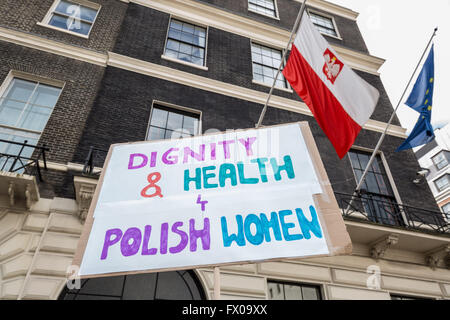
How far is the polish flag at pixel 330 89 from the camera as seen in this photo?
18.8ft

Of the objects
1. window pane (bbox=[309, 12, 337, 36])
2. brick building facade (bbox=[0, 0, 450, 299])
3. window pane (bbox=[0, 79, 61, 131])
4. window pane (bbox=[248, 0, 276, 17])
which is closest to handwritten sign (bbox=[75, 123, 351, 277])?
brick building facade (bbox=[0, 0, 450, 299])

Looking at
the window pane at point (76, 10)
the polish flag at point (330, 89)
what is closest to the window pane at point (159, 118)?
the polish flag at point (330, 89)

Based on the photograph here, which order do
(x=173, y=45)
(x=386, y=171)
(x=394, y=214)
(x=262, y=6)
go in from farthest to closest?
(x=262, y=6) < (x=173, y=45) < (x=386, y=171) < (x=394, y=214)

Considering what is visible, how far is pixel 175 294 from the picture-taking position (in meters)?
6.03

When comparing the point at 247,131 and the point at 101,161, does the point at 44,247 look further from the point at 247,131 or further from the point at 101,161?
the point at 247,131

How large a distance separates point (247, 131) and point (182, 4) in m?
11.5

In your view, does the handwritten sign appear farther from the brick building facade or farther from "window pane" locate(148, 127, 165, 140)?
"window pane" locate(148, 127, 165, 140)

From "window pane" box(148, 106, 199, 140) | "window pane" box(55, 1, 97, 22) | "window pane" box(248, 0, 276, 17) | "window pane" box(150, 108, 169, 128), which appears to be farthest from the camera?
"window pane" box(248, 0, 276, 17)

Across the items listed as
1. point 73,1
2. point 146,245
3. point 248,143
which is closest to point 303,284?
point 248,143

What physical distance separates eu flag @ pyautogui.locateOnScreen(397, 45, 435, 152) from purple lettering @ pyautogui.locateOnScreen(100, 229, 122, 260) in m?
8.76

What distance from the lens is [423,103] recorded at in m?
8.18

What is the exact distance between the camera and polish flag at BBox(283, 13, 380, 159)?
18.8ft

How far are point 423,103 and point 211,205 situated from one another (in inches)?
339

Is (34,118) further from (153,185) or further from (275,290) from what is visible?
(275,290)
